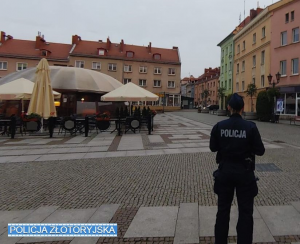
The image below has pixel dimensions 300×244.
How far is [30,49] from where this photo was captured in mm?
47781

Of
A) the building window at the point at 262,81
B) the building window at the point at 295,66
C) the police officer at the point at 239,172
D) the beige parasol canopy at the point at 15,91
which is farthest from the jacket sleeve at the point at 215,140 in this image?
the building window at the point at 262,81

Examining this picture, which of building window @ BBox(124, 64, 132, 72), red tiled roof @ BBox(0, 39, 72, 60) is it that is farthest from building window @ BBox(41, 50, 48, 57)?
building window @ BBox(124, 64, 132, 72)

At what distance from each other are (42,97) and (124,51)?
1636 inches

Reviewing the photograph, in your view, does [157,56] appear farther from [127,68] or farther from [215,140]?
[215,140]

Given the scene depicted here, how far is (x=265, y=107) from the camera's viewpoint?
903 inches

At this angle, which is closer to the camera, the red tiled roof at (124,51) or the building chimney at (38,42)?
the building chimney at (38,42)

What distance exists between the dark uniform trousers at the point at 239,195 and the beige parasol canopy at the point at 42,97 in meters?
11.4

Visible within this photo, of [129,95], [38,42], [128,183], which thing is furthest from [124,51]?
[128,183]

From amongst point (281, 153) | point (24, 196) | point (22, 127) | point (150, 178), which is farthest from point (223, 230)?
point (22, 127)

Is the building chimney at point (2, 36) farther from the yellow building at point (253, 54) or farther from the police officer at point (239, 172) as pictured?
the police officer at point (239, 172)

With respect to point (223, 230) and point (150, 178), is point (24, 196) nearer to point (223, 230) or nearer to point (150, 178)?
point (150, 178)

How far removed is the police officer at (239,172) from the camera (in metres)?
2.59

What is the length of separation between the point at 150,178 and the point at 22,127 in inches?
418

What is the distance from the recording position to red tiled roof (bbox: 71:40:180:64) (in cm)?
4909
